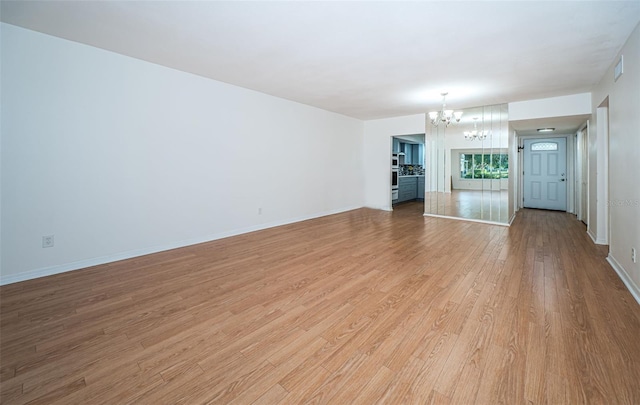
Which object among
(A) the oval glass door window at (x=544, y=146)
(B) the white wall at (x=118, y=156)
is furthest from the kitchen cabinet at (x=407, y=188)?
(B) the white wall at (x=118, y=156)

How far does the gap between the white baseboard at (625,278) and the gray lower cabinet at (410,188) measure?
593cm

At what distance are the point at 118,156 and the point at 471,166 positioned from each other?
6.80 metres

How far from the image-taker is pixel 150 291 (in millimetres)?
2777

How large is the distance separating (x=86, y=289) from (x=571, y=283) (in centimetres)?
497

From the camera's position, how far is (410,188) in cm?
998

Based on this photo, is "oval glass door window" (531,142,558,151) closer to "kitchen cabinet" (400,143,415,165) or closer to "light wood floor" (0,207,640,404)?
"kitchen cabinet" (400,143,415,165)

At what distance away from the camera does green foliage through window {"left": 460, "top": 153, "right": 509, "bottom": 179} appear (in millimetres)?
5926

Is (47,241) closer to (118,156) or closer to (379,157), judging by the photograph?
(118,156)

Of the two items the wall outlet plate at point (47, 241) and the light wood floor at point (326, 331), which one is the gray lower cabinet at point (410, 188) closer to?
the light wood floor at point (326, 331)

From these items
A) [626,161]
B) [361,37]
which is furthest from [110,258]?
[626,161]

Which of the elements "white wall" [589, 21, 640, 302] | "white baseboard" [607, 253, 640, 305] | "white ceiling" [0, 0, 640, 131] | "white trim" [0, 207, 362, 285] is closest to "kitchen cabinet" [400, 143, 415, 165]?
"white ceiling" [0, 0, 640, 131]

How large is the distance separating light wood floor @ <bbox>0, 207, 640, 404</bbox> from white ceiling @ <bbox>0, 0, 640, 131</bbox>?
8.42 ft

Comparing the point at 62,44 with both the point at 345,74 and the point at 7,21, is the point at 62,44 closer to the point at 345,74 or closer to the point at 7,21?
the point at 7,21

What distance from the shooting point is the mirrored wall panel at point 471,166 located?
5.92 m
